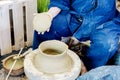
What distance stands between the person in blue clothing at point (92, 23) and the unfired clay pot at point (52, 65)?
195 millimetres

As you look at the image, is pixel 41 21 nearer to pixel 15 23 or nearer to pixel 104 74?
pixel 104 74

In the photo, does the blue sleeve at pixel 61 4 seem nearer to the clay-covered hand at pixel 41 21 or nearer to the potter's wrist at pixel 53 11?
the potter's wrist at pixel 53 11

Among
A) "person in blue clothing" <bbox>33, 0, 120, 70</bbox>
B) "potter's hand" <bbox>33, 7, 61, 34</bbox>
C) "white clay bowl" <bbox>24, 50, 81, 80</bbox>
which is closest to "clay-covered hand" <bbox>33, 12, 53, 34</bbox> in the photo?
"potter's hand" <bbox>33, 7, 61, 34</bbox>

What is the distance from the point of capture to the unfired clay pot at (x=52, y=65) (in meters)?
1.42

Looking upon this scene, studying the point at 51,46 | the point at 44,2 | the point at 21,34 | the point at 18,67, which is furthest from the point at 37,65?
the point at 44,2

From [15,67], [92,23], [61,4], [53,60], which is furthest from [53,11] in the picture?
[15,67]

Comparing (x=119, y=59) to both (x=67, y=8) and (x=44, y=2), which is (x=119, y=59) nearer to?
(x=67, y=8)

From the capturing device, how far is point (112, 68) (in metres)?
1.51

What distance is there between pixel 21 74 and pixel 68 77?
551mm

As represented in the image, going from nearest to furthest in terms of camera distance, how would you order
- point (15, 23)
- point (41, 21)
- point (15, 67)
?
1. point (41, 21)
2. point (15, 67)
3. point (15, 23)

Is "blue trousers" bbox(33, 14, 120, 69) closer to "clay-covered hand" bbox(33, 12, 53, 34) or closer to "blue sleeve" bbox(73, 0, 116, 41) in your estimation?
"blue sleeve" bbox(73, 0, 116, 41)

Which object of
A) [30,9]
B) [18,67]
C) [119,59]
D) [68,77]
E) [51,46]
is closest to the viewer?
[68,77]

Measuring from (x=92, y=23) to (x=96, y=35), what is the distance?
0.28 ft

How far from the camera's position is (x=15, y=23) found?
2.11 metres
